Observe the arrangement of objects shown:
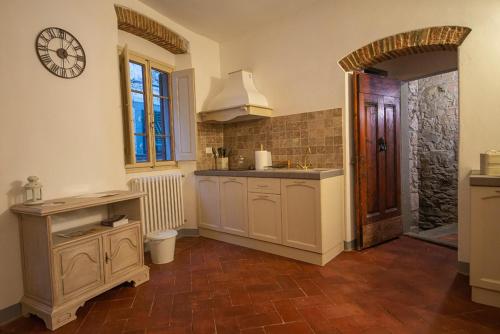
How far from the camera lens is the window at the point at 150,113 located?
3.46 metres

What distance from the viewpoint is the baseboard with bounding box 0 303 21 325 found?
6.45 ft

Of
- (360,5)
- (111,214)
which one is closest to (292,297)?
(111,214)

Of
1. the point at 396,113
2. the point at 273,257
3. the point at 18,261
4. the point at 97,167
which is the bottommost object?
the point at 273,257

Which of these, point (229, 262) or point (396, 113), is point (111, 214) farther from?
point (396, 113)

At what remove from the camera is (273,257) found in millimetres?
3043

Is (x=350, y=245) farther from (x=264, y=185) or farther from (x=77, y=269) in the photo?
(x=77, y=269)

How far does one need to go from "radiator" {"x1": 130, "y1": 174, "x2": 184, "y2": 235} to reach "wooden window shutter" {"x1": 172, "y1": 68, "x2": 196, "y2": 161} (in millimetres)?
367

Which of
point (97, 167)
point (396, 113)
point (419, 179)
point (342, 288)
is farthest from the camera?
point (419, 179)

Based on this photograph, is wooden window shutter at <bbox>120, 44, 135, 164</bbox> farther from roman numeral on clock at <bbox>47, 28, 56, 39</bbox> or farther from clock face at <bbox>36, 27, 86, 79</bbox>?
roman numeral on clock at <bbox>47, 28, 56, 39</bbox>

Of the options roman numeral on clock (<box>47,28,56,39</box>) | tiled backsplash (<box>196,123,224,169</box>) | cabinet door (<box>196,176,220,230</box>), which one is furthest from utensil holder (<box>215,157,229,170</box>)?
roman numeral on clock (<box>47,28,56,39</box>)

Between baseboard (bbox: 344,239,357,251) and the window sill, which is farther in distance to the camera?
the window sill

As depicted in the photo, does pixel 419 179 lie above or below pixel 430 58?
below

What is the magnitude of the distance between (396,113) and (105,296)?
3.69 meters

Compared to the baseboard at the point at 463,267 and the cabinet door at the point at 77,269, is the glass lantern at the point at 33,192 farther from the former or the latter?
the baseboard at the point at 463,267
